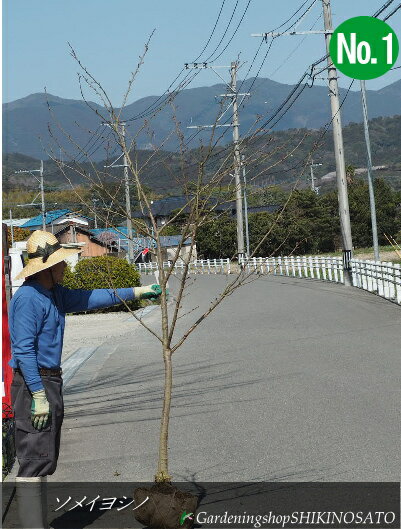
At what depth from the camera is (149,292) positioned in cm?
667

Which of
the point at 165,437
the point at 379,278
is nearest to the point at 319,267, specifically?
the point at 379,278

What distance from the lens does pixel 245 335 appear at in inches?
764

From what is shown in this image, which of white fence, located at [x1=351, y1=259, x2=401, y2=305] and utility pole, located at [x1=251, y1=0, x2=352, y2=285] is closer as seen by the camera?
white fence, located at [x1=351, y1=259, x2=401, y2=305]

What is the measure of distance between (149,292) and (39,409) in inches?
47.8

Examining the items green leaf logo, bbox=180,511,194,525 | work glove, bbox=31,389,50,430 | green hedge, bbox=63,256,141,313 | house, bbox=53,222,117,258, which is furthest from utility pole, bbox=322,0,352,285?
house, bbox=53,222,117,258

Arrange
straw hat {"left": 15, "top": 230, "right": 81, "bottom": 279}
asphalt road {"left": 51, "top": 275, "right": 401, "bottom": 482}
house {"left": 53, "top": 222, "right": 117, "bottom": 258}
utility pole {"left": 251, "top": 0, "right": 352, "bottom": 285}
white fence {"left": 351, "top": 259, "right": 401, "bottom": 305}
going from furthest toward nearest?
house {"left": 53, "top": 222, "right": 117, "bottom": 258}
utility pole {"left": 251, "top": 0, "right": 352, "bottom": 285}
white fence {"left": 351, "top": 259, "right": 401, "bottom": 305}
asphalt road {"left": 51, "top": 275, "right": 401, "bottom": 482}
straw hat {"left": 15, "top": 230, "right": 81, "bottom": 279}

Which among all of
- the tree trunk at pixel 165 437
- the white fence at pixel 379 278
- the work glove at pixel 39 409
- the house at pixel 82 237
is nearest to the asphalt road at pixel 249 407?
the tree trunk at pixel 165 437

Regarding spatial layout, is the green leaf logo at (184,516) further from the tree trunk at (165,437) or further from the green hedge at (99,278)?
the green hedge at (99,278)

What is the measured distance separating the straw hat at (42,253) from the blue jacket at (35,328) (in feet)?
0.31

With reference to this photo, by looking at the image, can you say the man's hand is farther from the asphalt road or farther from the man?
the asphalt road

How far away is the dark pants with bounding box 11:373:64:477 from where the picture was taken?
590cm

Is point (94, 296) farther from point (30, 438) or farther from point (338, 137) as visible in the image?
point (338, 137)

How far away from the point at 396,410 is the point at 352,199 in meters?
74.5

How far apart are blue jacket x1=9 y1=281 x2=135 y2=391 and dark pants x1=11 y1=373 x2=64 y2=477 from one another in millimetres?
127
